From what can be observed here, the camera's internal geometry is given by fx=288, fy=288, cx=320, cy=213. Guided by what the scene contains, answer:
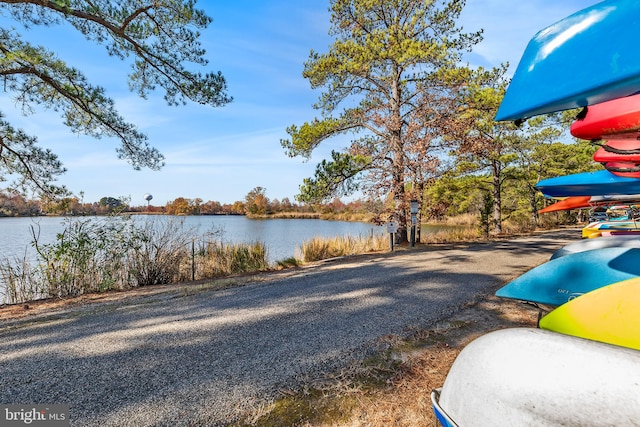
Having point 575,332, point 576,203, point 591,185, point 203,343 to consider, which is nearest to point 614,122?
point 575,332

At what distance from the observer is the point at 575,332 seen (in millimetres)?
979

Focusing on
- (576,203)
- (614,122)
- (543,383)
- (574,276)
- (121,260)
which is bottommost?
(121,260)

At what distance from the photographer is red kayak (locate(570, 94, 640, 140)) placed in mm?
901

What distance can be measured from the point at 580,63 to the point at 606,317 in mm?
810

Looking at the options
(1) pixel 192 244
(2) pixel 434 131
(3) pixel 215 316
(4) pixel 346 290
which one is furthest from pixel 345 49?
(3) pixel 215 316

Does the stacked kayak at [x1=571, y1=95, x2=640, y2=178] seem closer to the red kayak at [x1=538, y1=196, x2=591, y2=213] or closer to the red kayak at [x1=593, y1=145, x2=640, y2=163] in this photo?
the red kayak at [x1=593, y1=145, x2=640, y2=163]

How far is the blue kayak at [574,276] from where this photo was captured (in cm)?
151

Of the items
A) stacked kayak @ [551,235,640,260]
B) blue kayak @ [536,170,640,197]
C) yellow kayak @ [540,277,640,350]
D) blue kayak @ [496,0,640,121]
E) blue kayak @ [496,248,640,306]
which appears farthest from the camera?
blue kayak @ [536,170,640,197]

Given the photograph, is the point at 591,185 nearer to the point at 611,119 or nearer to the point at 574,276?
the point at 574,276

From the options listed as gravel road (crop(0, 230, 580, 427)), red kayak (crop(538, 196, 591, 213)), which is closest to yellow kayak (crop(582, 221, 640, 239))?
red kayak (crop(538, 196, 591, 213))

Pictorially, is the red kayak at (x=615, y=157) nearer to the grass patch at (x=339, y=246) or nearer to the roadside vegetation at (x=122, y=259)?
the roadside vegetation at (x=122, y=259)

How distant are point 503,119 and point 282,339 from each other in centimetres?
284

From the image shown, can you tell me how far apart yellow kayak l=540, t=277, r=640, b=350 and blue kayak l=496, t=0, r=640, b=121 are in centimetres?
69

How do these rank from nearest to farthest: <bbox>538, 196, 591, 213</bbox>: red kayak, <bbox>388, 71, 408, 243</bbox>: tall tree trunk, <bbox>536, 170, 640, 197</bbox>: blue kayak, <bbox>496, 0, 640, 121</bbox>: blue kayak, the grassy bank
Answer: <bbox>496, 0, 640, 121</bbox>: blue kayak < <bbox>536, 170, 640, 197</bbox>: blue kayak < <bbox>538, 196, 591, 213</bbox>: red kayak < the grassy bank < <bbox>388, 71, 408, 243</bbox>: tall tree trunk
